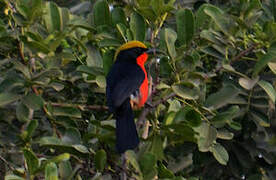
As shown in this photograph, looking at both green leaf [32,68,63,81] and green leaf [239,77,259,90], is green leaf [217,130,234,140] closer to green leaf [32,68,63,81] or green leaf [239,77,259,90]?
green leaf [239,77,259,90]

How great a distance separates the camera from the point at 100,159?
3188mm

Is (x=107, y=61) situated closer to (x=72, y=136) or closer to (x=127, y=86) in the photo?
(x=127, y=86)

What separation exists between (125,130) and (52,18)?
1.12 metres

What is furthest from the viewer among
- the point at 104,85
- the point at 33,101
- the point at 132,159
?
the point at 104,85

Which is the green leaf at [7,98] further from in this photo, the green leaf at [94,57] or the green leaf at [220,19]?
the green leaf at [220,19]

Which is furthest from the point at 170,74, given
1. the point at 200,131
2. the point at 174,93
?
the point at 200,131

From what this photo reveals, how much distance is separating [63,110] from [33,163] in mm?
766

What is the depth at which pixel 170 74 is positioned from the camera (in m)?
3.67

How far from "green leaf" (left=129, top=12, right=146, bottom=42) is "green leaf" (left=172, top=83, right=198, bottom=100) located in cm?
57

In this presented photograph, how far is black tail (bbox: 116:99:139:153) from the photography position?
313 centimetres

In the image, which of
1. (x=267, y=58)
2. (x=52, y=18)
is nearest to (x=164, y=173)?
(x=267, y=58)

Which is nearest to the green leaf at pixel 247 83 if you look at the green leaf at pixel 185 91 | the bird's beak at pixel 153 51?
the green leaf at pixel 185 91

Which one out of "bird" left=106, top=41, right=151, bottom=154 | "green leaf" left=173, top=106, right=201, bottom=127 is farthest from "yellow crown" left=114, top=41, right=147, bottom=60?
"green leaf" left=173, top=106, right=201, bottom=127

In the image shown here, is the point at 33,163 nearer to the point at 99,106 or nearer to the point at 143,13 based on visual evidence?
the point at 99,106
